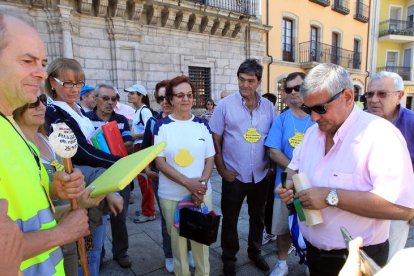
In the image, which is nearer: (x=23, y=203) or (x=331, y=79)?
(x=23, y=203)

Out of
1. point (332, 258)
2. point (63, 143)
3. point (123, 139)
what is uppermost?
point (63, 143)

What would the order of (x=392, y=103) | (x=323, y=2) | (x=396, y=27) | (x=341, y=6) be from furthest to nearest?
(x=396, y=27)
(x=341, y=6)
(x=323, y=2)
(x=392, y=103)

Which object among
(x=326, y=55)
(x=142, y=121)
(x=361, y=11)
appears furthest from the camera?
(x=361, y=11)

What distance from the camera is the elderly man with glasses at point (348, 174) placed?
48.9 inches

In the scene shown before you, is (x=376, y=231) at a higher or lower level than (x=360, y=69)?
lower

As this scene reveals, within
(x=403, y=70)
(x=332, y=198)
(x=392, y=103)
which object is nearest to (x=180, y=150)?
(x=332, y=198)

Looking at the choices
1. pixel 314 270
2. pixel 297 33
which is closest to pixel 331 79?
pixel 314 270

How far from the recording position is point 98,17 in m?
8.19

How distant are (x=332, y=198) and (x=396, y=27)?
25822mm

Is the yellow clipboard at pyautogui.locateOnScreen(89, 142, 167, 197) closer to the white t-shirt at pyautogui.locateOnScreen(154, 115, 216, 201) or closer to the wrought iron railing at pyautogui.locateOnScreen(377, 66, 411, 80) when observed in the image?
the white t-shirt at pyautogui.locateOnScreen(154, 115, 216, 201)

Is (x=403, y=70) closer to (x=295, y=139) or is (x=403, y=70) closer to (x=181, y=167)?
(x=295, y=139)

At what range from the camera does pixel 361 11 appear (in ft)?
60.6

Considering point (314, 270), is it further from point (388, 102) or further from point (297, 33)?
point (297, 33)

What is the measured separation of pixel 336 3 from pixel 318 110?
18.9m
